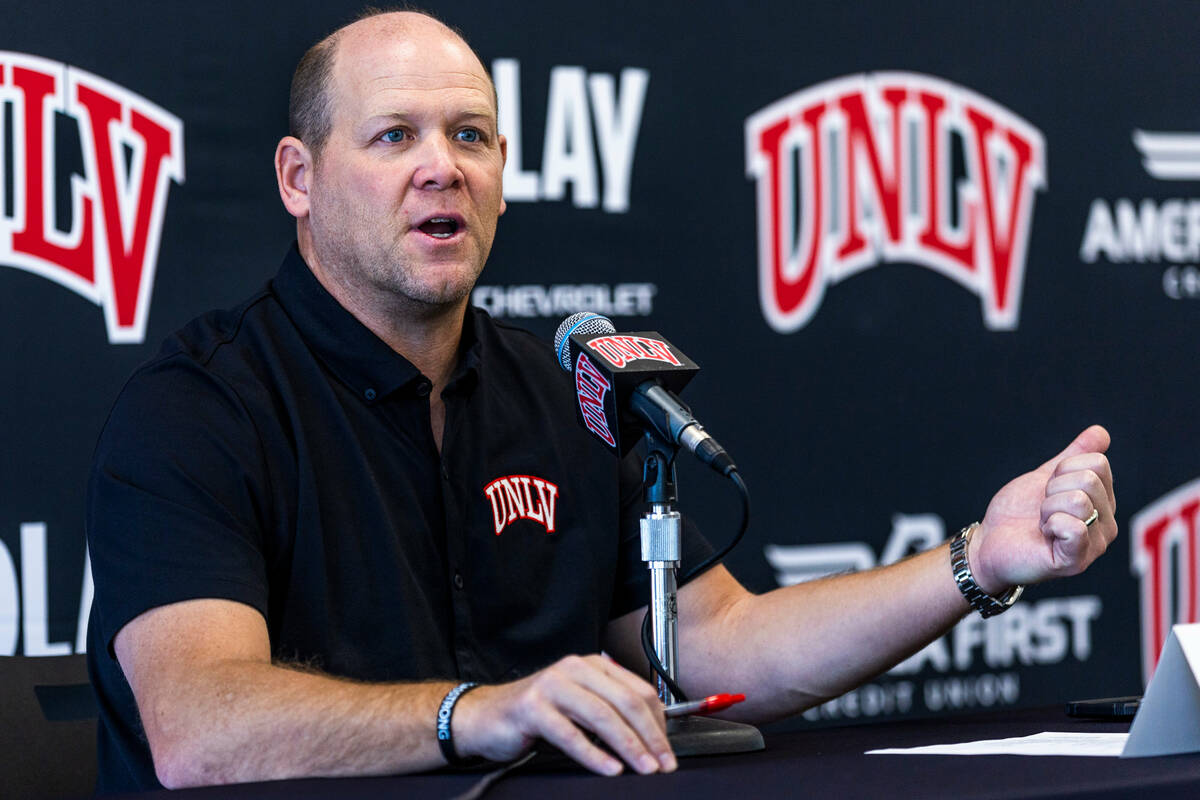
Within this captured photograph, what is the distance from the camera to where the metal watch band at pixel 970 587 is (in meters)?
1.45

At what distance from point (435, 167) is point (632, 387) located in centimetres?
54

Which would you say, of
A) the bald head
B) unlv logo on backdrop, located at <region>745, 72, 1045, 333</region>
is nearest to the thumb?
the bald head

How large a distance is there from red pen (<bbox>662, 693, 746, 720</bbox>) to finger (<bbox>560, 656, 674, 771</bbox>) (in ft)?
0.20

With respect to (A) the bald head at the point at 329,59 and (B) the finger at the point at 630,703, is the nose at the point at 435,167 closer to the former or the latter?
(A) the bald head at the point at 329,59

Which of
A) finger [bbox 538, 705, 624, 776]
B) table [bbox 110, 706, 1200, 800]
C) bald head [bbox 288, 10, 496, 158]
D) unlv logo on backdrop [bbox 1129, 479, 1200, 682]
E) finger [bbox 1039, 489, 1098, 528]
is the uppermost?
bald head [bbox 288, 10, 496, 158]

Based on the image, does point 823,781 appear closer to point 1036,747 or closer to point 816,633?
point 1036,747

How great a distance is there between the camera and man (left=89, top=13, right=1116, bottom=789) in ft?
4.19

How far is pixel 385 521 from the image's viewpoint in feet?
5.11

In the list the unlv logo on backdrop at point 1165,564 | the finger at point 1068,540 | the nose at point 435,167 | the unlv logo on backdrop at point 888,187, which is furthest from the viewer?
the unlv logo on backdrop at point 1165,564

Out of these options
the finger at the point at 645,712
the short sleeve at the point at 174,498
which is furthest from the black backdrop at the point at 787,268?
the finger at the point at 645,712

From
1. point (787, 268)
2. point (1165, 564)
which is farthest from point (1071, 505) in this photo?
point (1165, 564)

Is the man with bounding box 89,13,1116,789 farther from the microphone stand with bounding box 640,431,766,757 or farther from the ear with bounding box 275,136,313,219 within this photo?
the microphone stand with bounding box 640,431,766,757

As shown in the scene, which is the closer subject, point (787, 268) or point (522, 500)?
point (522, 500)

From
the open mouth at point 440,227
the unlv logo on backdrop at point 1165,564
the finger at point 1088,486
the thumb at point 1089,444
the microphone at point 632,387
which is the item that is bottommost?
the unlv logo on backdrop at point 1165,564
